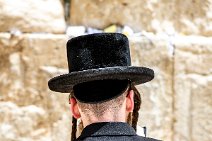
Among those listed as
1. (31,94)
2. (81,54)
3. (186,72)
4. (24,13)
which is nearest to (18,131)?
(31,94)

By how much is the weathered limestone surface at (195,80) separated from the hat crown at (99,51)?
1.26 metres

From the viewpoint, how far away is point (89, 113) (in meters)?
1.72

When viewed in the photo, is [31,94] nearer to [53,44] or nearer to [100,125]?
[53,44]

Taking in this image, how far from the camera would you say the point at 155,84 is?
118 inches

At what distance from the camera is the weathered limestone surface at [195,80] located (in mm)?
3000

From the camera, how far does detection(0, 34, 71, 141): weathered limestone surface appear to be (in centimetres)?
298

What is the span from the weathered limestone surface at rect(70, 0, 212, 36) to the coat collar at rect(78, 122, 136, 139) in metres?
1.42

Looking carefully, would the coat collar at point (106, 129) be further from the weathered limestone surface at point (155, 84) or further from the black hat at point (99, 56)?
the weathered limestone surface at point (155, 84)

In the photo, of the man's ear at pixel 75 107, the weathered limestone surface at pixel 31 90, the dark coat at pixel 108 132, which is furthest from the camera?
the weathered limestone surface at pixel 31 90

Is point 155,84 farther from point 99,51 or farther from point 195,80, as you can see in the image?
point 99,51

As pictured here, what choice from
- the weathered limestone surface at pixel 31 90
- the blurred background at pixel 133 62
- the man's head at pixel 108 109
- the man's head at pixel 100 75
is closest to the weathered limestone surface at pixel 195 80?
the blurred background at pixel 133 62

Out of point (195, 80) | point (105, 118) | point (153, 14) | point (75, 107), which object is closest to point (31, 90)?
point (153, 14)

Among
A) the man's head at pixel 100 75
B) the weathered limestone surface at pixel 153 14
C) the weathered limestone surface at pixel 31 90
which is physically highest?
the weathered limestone surface at pixel 153 14

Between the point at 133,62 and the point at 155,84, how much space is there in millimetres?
175
